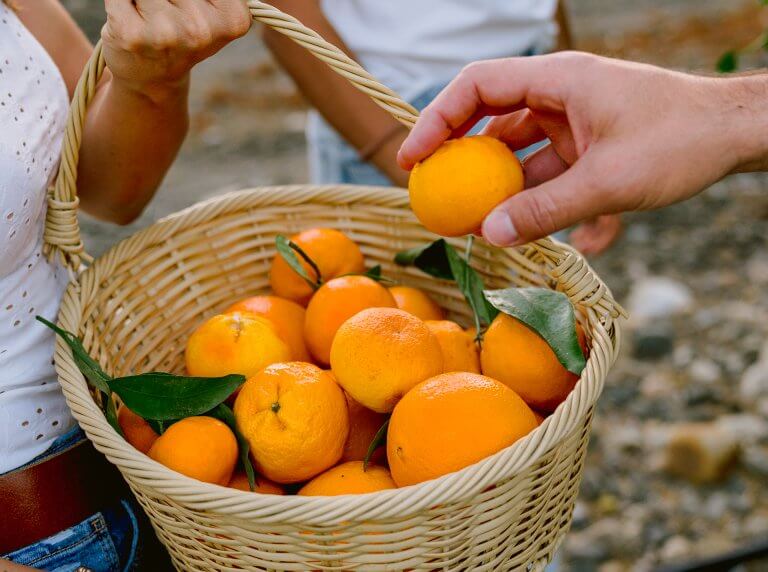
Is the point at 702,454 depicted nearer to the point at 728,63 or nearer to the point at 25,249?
the point at 728,63

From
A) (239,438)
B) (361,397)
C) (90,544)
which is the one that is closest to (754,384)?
(361,397)

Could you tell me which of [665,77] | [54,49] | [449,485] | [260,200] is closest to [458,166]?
[665,77]

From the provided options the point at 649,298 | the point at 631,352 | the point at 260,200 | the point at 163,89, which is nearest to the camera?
the point at 163,89

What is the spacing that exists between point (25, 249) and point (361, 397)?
17.7 inches

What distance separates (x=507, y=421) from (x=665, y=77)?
1.27 feet

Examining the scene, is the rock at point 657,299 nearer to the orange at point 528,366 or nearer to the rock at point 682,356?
the rock at point 682,356

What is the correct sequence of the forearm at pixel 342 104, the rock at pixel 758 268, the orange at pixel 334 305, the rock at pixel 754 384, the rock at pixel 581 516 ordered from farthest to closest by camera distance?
the rock at pixel 758 268 < the rock at pixel 754 384 < the rock at pixel 581 516 < the forearm at pixel 342 104 < the orange at pixel 334 305

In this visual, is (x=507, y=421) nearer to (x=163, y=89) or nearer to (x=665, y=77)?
(x=665, y=77)

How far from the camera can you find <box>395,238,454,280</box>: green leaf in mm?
1195

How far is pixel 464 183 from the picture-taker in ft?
2.88

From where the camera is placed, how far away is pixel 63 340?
96 cm

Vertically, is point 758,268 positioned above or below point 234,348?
below

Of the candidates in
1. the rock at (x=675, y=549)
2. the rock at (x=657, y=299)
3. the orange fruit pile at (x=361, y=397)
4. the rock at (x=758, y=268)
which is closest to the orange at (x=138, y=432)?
the orange fruit pile at (x=361, y=397)

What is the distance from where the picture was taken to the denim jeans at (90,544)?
0.88 metres
